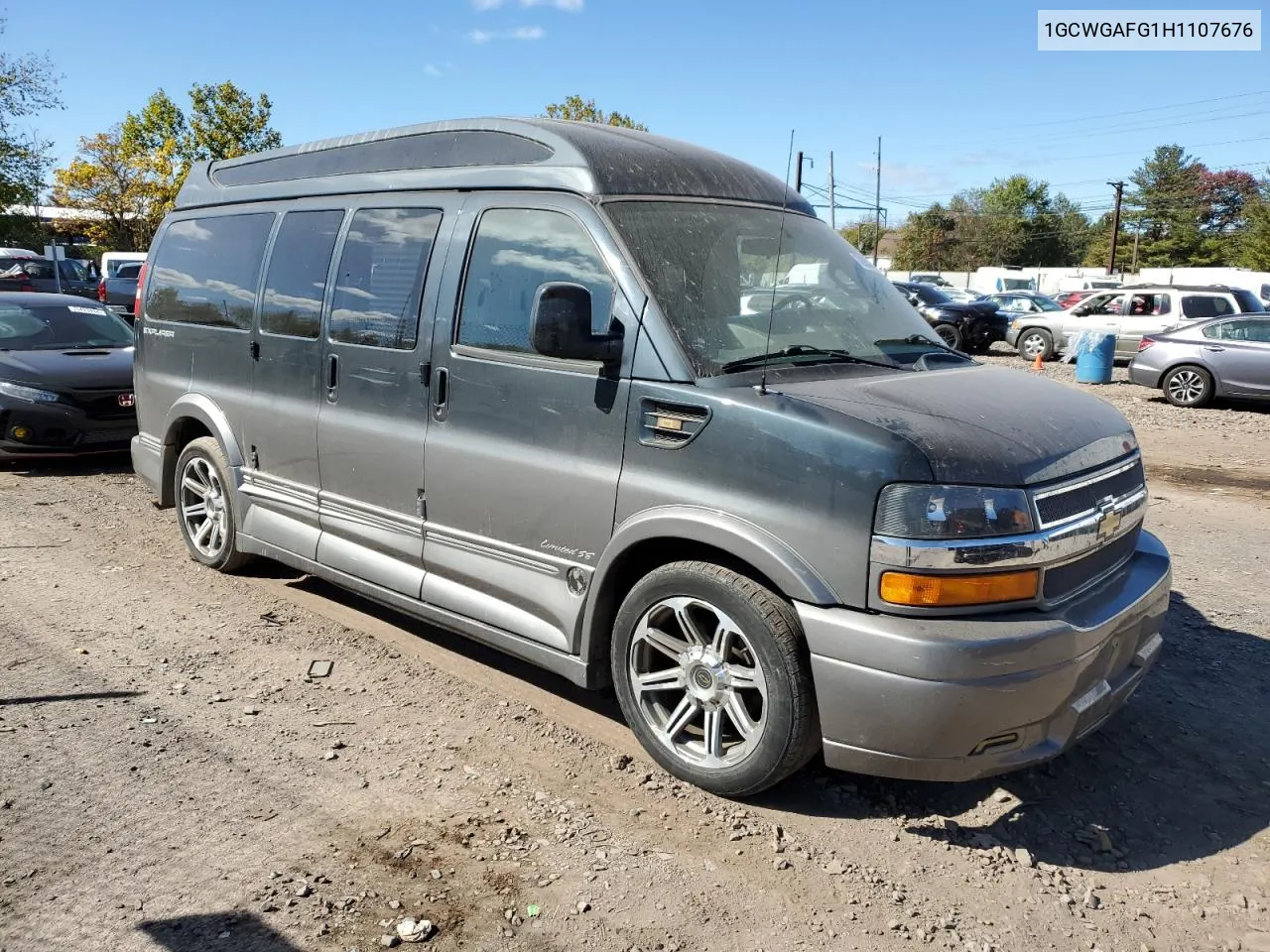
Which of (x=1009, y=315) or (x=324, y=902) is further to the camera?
(x=1009, y=315)

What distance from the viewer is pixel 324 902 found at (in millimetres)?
2969

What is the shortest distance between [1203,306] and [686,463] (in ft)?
62.7

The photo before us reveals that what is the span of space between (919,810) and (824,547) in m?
1.15

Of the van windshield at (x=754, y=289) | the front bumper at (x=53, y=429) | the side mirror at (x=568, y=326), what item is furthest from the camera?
the front bumper at (x=53, y=429)

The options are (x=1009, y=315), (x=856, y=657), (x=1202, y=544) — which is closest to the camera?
(x=856, y=657)

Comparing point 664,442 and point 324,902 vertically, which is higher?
point 664,442

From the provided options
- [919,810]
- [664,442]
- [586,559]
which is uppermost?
[664,442]

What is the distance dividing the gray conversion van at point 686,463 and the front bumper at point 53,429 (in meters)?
4.29

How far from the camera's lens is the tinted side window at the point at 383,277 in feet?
14.7

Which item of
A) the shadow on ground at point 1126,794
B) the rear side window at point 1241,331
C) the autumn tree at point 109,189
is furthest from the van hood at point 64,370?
the autumn tree at point 109,189

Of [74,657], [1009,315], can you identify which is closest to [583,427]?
[74,657]

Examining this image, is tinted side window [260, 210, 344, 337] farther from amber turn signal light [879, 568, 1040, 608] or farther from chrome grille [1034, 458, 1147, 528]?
chrome grille [1034, 458, 1147, 528]

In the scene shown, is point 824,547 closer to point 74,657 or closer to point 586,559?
point 586,559

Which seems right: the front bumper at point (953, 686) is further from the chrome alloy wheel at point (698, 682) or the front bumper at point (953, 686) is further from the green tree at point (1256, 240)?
the green tree at point (1256, 240)
